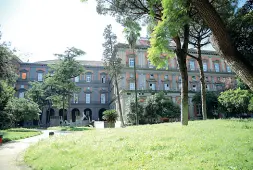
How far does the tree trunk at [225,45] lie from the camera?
4195 millimetres

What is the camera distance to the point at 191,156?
17.1ft

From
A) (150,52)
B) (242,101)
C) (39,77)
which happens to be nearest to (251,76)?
(150,52)

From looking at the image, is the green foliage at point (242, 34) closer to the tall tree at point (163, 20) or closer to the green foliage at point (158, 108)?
the tall tree at point (163, 20)

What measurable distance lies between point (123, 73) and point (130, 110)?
41.6 ft

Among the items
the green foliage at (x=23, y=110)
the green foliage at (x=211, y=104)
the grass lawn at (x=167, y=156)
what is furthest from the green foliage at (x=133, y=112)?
the grass lawn at (x=167, y=156)

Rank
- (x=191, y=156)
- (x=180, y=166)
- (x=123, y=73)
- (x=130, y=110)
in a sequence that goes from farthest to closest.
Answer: (x=123, y=73)
(x=130, y=110)
(x=191, y=156)
(x=180, y=166)

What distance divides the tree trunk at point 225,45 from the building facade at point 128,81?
100.0 feet

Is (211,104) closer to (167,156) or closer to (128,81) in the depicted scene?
(128,81)

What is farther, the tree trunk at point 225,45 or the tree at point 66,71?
the tree at point 66,71

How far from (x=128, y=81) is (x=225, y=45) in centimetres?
3528

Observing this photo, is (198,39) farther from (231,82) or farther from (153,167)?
(231,82)

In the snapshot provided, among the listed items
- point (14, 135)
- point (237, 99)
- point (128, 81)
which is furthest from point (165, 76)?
point (14, 135)

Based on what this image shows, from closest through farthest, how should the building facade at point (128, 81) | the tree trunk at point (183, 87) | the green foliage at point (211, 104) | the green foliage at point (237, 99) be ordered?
the tree trunk at point (183, 87), the green foliage at point (237, 99), the green foliage at point (211, 104), the building facade at point (128, 81)

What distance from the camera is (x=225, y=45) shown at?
4363 mm
